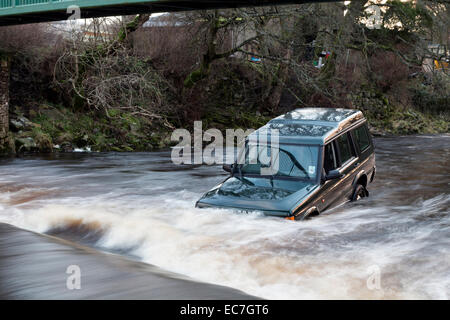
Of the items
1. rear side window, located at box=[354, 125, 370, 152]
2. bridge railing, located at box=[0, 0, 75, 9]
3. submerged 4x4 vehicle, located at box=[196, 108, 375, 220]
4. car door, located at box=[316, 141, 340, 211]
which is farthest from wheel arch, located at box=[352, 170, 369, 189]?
bridge railing, located at box=[0, 0, 75, 9]

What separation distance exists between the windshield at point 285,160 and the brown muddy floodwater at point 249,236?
0.82 m

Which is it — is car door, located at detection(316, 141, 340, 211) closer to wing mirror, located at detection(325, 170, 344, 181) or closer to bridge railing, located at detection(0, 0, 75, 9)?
wing mirror, located at detection(325, 170, 344, 181)

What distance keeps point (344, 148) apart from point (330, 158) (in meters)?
0.73

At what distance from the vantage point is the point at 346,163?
9047mm

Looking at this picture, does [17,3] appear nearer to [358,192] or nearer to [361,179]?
[361,179]

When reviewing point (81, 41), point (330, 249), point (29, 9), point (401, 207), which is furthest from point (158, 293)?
point (81, 41)

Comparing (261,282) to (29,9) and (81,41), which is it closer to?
(29,9)

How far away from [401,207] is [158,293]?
6.14 metres

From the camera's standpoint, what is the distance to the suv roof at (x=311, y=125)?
27.7 ft

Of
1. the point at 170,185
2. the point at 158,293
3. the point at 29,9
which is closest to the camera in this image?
the point at 158,293

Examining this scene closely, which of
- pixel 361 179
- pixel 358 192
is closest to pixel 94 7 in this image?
pixel 361 179

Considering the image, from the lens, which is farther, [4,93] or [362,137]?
[4,93]

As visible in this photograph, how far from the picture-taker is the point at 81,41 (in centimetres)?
1712
